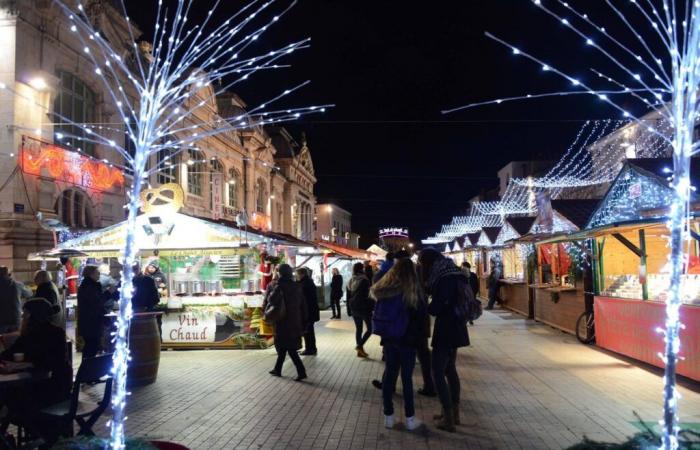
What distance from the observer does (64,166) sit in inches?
639

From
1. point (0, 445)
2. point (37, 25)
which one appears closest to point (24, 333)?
point (0, 445)

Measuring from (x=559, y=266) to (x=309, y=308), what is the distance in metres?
9.15

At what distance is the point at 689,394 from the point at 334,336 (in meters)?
8.16

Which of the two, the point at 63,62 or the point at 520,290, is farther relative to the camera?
the point at 520,290

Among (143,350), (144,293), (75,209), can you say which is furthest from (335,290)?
(143,350)

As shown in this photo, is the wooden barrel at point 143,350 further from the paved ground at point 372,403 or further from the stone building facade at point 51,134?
the stone building facade at point 51,134

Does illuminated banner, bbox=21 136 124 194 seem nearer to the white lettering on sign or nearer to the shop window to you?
the white lettering on sign

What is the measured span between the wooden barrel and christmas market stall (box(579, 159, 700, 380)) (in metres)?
7.42

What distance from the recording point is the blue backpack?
18.8ft

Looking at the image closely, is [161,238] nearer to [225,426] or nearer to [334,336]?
[334,336]

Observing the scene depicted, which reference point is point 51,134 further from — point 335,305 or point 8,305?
point 335,305

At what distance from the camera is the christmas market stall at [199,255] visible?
38.5ft

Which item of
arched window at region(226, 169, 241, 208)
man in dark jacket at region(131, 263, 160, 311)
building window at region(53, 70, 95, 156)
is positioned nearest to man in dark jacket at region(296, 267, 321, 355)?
man in dark jacket at region(131, 263, 160, 311)

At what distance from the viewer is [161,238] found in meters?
12.4
